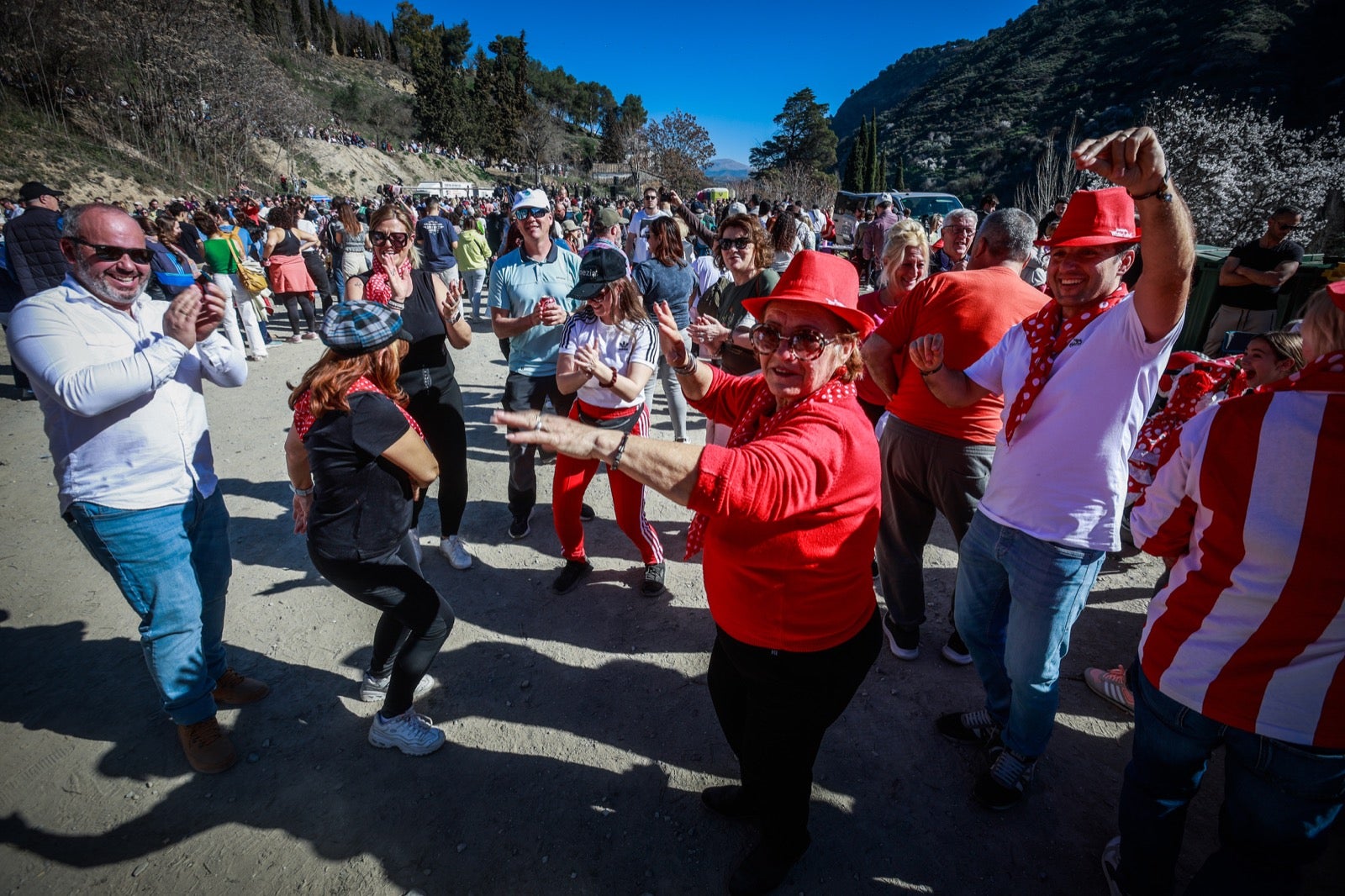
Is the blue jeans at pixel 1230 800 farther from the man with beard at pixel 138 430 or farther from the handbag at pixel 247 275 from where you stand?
the handbag at pixel 247 275

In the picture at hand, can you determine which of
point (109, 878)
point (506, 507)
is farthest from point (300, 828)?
point (506, 507)

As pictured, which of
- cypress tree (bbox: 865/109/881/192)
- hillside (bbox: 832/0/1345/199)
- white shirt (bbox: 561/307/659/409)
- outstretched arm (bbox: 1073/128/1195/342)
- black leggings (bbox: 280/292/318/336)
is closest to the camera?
outstretched arm (bbox: 1073/128/1195/342)

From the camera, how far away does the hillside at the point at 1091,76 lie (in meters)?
32.9

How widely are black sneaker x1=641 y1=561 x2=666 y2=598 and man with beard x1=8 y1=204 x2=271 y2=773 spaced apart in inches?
87.1

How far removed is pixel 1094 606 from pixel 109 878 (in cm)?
504

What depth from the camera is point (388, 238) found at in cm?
379

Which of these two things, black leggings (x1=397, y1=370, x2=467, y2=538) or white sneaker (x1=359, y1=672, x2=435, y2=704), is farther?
black leggings (x1=397, y1=370, x2=467, y2=538)

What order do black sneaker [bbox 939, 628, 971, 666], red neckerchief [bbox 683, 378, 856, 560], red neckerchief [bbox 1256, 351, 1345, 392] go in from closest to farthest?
1. red neckerchief [bbox 1256, 351, 1345, 392]
2. red neckerchief [bbox 683, 378, 856, 560]
3. black sneaker [bbox 939, 628, 971, 666]

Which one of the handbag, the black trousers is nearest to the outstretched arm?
the black trousers

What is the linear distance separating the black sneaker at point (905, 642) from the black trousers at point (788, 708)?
1.33 metres

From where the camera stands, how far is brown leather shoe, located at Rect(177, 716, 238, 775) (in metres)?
2.55

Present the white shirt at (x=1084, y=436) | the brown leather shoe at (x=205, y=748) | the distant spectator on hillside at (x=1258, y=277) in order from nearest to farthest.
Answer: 1. the white shirt at (x=1084, y=436)
2. the brown leather shoe at (x=205, y=748)
3. the distant spectator on hillside at (x=1258, y=277)

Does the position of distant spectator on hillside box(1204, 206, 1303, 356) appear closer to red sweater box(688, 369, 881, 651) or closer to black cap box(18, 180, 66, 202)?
red sweater box(688, 369, 881, 651)

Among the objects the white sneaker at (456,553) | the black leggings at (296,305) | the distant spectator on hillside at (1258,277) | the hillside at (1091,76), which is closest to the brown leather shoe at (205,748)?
the white sneaker at (456,553)
